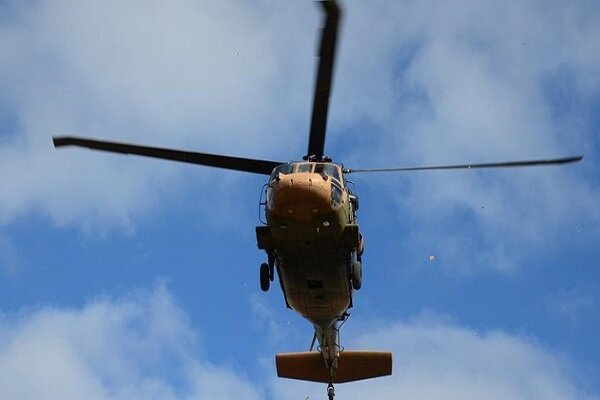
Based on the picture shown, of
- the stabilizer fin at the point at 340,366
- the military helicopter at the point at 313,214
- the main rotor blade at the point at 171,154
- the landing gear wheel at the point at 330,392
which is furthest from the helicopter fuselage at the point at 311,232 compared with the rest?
the stabilizer fin at the point at 340,366

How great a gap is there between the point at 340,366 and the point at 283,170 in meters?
9.56

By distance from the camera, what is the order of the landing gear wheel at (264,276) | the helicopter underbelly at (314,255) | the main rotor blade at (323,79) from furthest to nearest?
1. the landing gear wheel at (264,276)
2. the helicopter underbelly at (314,255)
3. the main rotor blade at (323,79)

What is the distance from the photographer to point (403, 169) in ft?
74.7

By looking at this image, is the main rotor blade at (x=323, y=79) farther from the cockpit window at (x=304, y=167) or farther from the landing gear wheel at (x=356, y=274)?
the landing gear wheel at (x=356, y=274)

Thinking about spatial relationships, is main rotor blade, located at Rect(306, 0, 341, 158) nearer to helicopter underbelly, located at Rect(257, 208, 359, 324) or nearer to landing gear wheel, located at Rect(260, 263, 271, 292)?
helicopter underbelly, located at Rect(257, 208, 359, 324)

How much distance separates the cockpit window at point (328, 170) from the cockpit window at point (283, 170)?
62 centimetres

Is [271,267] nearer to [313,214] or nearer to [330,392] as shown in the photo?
[313,214]

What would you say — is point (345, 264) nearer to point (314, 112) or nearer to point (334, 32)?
point (314, 112)

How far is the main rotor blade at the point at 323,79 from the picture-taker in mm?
18484

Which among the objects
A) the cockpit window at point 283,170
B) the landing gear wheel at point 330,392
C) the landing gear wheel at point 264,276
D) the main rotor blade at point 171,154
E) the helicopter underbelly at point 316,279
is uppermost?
the main rotor blade at point 171,154

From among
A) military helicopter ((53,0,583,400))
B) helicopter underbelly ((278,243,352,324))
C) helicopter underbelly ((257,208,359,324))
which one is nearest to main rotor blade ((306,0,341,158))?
military helicopter ((53,0,583,400))

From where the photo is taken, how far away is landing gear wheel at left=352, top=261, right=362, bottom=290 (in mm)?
23438

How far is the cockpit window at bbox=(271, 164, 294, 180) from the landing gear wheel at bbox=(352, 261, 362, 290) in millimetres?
3323

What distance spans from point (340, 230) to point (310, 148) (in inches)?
101
